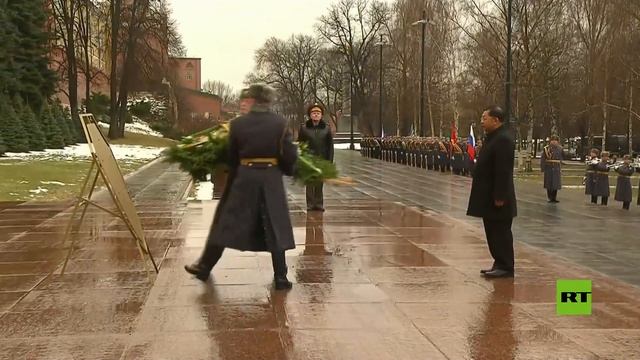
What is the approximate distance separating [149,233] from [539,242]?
584 centimetres

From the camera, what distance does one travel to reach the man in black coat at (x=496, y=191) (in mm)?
7645

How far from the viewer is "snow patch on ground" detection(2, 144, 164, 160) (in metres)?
35.1

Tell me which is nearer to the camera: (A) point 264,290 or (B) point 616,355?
(B) point 616,355

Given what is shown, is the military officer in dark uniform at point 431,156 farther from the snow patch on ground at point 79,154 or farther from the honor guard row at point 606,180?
the honor guard row at point 606,180

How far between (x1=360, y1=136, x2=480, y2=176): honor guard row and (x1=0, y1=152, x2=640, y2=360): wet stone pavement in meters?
21.3

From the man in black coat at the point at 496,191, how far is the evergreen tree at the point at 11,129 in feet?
107

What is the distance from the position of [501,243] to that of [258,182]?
274 centimetres

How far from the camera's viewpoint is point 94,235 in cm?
1081

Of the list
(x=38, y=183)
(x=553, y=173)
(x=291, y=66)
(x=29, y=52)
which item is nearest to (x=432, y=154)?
(x=553, y=173)

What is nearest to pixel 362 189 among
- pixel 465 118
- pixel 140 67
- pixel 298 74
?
pixel 140 67

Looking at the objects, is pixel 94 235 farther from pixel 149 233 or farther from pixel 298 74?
pixel 298 74

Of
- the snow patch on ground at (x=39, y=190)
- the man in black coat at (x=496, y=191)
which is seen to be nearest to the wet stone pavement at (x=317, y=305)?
the man in black coat at (x=496, y=191)

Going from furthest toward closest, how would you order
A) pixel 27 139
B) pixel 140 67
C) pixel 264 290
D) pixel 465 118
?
pixel 465 118 < pixel 140 67 < pixel 27 139 < pixel 264 290

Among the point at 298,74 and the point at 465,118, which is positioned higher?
the point at 298,74
